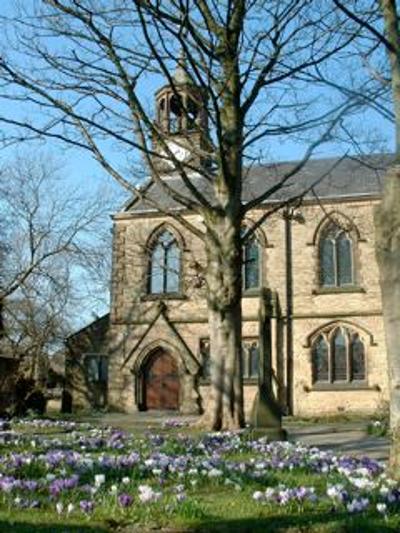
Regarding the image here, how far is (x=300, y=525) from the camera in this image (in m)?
3.98

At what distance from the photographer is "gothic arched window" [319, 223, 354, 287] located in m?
29.0

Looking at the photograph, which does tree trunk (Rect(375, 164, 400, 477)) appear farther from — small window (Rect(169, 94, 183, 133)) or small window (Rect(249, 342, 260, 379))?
small window (Rect(249, 342, 260, 379))

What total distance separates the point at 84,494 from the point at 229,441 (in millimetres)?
4592

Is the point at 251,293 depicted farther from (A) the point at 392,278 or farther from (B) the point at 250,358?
(A) the point at 392,278

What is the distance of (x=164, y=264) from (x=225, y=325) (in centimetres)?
1895

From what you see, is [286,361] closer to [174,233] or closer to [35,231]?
[174,233]

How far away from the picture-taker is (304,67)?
13086 millimetres

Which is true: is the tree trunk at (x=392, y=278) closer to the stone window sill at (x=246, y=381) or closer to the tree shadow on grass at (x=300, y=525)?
the tree shadow on grass at (x=300, y=525)

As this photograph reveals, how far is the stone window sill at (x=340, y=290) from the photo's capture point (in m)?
28.1

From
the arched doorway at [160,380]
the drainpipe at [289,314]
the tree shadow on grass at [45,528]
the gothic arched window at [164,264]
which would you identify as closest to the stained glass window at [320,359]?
the drainpipe at [289,314]

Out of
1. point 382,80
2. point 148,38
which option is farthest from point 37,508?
point 148,38

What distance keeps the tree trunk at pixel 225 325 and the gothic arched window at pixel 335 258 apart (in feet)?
54.3

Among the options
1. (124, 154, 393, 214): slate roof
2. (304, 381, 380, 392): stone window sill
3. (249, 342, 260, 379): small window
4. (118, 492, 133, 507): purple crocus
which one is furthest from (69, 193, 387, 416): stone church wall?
(118, 492, 133, 507): purple crocus

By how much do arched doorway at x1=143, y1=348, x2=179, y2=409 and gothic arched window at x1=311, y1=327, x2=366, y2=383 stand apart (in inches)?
257
